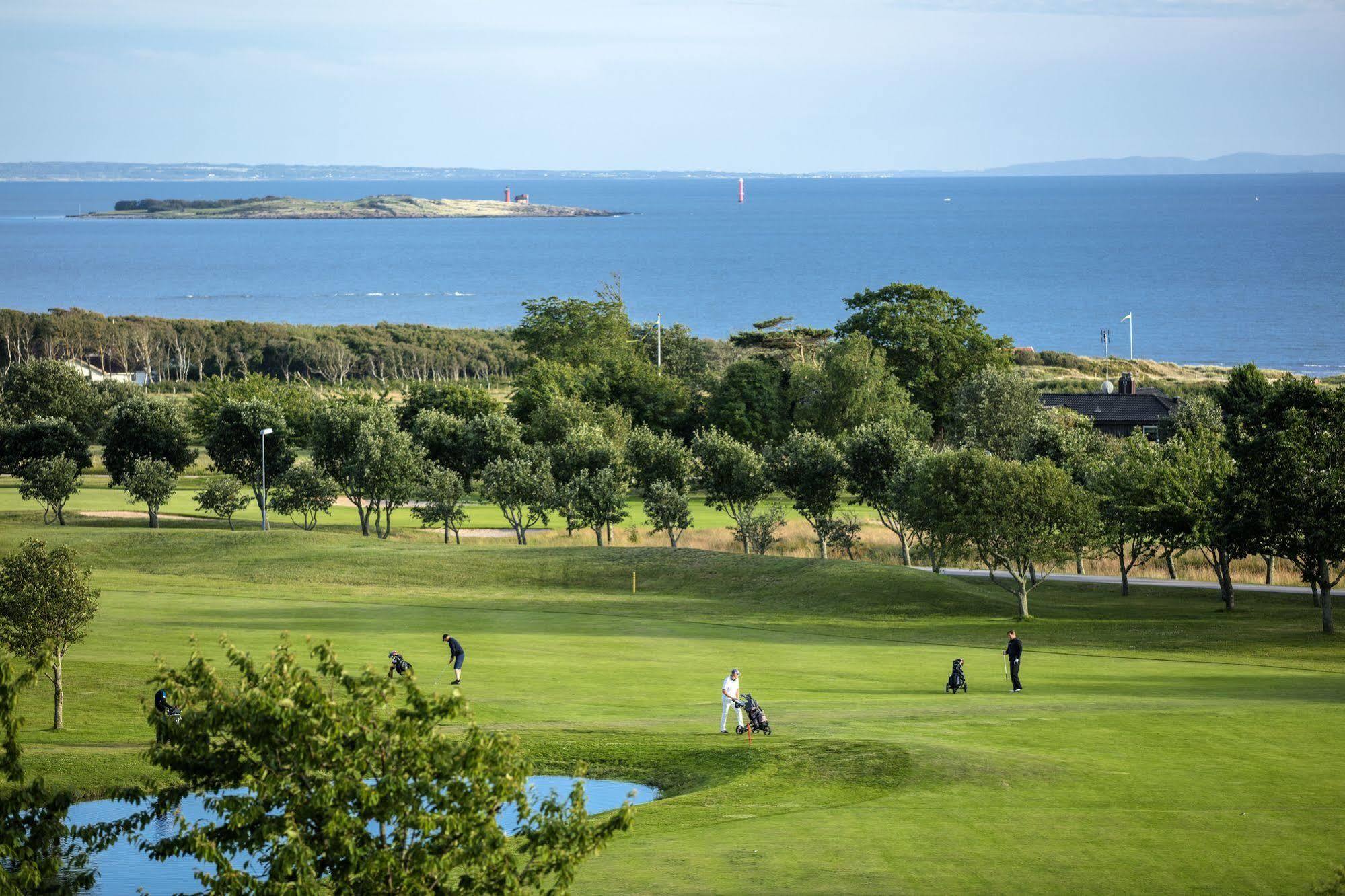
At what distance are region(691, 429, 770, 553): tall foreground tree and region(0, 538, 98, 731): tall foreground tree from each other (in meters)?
40.4

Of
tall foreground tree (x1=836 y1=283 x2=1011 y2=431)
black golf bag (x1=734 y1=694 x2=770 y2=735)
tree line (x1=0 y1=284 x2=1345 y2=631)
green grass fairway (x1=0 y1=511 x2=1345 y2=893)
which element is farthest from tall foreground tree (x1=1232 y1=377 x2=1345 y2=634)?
tall foreground tree (x1=836 y1=283 x2=1011 y2=431)

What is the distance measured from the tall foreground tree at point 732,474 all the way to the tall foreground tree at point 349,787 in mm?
52556

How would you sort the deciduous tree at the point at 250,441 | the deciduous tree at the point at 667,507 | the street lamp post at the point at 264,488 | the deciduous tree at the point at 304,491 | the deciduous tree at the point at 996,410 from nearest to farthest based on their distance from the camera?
the deciduous tree at the point at 667,507
the deciduous tree at the point at 304,491
the street lamp post at the point at 264,488
the deciduous tree at the point at 250,441
the deciduous tree at the point at 996,410

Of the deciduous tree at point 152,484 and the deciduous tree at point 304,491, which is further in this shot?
the deciduous tree at point 304,491

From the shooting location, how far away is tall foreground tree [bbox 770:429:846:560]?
64438mm

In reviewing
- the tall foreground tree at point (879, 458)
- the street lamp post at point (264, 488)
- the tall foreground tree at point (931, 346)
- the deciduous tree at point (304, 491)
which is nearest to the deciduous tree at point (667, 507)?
the tall foreground tree at point (879, 458)

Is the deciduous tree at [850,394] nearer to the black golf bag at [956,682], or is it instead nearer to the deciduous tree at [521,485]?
the deciduous tree at [521,485]

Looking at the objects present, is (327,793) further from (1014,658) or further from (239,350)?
(239,350)

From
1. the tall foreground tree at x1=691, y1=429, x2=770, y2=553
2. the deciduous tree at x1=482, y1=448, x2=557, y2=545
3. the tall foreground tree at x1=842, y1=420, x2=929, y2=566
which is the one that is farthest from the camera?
the deciduous tree at x1=482, y1=448, x2=557, y2=545

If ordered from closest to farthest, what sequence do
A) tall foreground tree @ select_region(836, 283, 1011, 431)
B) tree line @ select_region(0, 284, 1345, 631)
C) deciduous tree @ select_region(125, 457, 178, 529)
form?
1. tree line @ select_region(0, 284, 1345, 631)
2. deciduous tree @ select_region(125, 457, 178, 529)
3. tall foreground tree @ select_region(836, 283, 1011, 431)

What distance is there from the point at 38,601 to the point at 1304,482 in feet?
128

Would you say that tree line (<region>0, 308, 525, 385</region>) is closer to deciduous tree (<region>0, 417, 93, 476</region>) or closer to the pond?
deciduous tree (<region>0, 417, 93, 476</region>)

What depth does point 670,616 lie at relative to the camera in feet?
165

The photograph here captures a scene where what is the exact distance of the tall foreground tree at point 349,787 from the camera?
1280 cm
